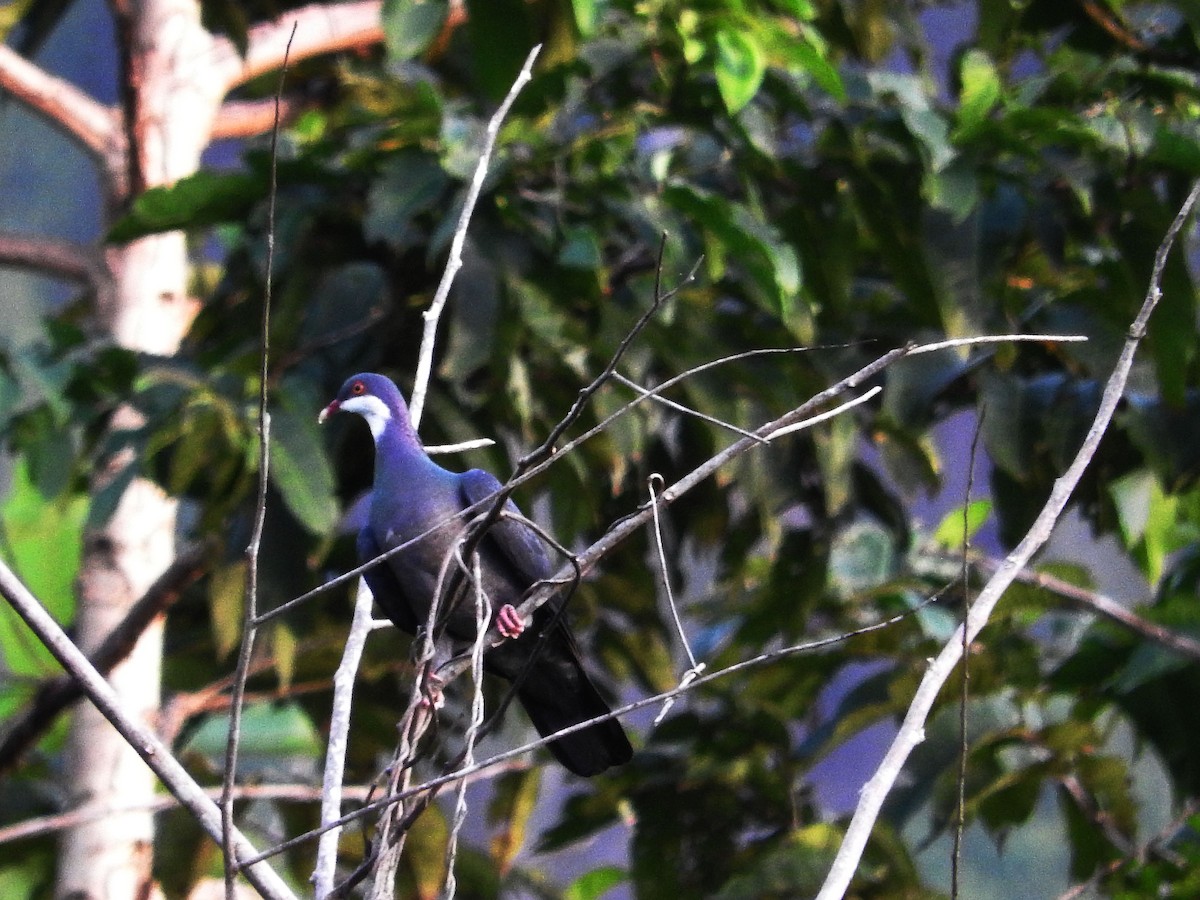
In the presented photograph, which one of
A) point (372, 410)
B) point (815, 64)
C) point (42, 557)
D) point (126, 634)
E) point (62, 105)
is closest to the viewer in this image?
point (372, 410)

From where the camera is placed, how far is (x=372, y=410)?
2.90 meters

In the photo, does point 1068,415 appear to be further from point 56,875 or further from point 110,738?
point 56,875

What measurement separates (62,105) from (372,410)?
2.05 meters

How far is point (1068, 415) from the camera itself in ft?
11.1

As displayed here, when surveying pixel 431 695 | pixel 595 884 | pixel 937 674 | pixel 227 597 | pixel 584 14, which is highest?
pixel 584 14

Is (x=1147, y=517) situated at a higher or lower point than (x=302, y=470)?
lower

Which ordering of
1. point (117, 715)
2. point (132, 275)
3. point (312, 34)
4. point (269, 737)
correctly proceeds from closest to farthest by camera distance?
point (117, 715), point (132, 275), point (312, 34), point (269, 737)

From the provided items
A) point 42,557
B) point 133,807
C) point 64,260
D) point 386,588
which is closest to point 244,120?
point 64,260

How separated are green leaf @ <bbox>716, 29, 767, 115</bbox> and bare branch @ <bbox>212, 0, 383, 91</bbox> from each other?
71.0 inches

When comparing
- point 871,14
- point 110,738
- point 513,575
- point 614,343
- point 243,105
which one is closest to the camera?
point 513,575

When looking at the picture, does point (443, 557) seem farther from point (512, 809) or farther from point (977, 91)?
point (512, 809)

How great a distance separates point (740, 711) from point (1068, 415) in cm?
105

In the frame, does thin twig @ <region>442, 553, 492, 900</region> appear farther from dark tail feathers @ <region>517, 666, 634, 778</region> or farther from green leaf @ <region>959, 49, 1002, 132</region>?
green leaf @ <region>959, 49, 1002, 132</region>

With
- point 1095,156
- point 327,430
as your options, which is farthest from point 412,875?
point 1095,156
